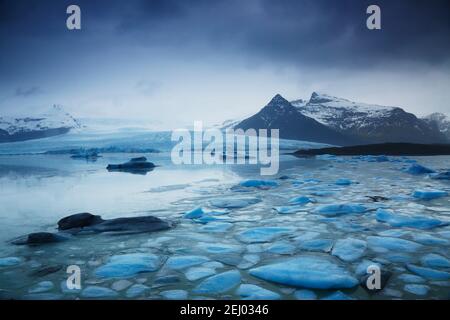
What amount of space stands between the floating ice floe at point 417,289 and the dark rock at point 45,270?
7.80 feet

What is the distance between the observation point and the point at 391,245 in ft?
8.69

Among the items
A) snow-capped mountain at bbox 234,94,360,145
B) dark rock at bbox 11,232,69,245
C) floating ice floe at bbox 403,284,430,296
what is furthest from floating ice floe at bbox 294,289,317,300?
snow-capped mountain at bbox 234,94,360,145

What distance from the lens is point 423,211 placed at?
3.93 metres

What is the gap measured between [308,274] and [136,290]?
3.68 feet

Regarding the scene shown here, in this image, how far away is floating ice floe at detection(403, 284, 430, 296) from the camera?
1.86 m

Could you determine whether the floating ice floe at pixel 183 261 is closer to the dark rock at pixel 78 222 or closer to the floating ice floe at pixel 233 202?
the dark rock at pixel 78 222

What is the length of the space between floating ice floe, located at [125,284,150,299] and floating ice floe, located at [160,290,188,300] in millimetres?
127

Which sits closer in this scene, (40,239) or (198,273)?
(198,273)

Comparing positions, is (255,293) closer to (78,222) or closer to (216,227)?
(216,227)

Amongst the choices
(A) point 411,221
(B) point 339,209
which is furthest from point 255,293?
(B) point 339,209

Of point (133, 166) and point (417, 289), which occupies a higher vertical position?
point (417, 289)

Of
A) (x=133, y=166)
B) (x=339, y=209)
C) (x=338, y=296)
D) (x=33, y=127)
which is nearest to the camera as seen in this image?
(x=338, y=296)

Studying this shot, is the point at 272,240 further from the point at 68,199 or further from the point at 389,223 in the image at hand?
the point at 68,199
